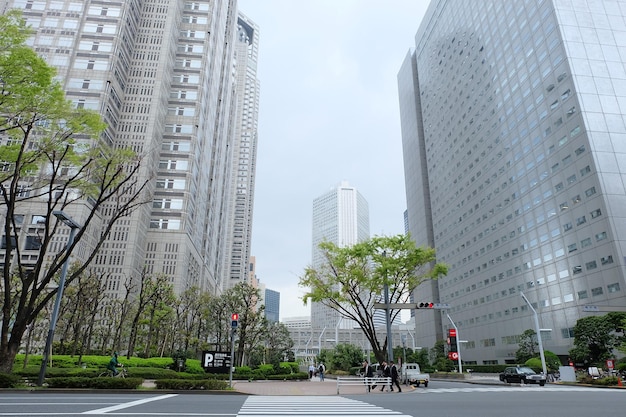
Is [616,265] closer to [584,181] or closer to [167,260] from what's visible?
[584,181]

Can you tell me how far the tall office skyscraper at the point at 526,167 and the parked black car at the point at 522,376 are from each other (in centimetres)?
2372

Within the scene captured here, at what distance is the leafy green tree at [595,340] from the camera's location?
39938mm

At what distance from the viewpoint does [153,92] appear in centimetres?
6725

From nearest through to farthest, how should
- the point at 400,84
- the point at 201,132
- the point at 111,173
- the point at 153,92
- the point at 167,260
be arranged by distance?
the point at 111,173 → the point at 167,260 → the point at 153,92 → the point at 201,132 → the point at 400,84

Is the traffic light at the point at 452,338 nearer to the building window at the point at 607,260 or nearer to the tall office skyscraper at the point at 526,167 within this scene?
the tall office skyscraper at the point at 526,167

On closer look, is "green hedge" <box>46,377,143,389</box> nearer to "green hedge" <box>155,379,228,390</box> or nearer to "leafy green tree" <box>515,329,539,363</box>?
"green hedge" <box>155,379,228,390</box>

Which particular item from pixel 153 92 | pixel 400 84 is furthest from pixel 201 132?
pixel 400 84

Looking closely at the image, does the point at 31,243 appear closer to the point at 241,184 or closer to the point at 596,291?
the point at 596,291

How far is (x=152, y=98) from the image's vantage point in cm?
6675

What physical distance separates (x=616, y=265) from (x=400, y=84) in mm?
100243

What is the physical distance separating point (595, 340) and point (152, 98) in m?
70.5

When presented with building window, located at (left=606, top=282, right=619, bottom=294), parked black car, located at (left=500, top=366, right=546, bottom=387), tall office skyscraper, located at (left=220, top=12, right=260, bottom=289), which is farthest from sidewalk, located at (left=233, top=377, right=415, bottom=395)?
tall office skyscraper, located at (left=220, top=12, right=260, bottom=289)

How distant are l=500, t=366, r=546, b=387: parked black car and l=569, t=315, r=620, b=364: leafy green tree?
1422 cm

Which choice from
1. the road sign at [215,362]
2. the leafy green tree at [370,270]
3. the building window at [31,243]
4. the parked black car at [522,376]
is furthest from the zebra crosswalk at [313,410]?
the building window at [31,243]
